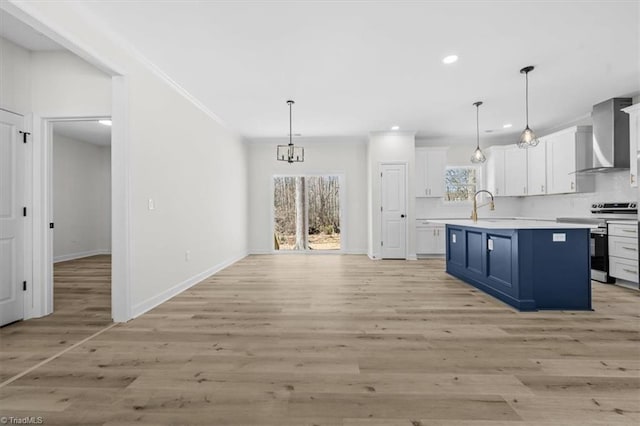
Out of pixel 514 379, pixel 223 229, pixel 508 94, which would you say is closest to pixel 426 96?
pixel 508 94

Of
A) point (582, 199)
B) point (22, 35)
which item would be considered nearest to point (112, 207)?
point (22, 35)

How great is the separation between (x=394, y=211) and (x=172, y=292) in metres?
4.73

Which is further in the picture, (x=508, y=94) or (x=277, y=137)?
(x=277, y=137)

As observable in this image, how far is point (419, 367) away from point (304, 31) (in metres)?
3.09

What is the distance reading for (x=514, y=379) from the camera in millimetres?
1910

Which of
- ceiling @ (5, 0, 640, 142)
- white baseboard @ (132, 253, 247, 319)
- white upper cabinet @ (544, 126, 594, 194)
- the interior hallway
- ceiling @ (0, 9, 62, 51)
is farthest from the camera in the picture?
white upper cabinet @ (544, 126, 594, 194)

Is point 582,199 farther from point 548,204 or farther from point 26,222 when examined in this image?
point 26,222

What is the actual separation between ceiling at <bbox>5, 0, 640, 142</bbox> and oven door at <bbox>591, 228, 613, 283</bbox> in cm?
217

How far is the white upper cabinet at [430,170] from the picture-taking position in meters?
6.77

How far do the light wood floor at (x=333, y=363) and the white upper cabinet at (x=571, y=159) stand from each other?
2.33m

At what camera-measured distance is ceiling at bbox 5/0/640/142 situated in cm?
251

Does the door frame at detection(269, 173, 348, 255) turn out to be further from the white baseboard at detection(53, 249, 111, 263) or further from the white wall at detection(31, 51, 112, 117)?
the white baseboard at detection(53, 249, 111, 263)

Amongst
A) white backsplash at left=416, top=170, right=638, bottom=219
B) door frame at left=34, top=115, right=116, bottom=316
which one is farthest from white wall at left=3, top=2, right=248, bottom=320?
white backsplash at left=416, top=170, right=638, bottom=219

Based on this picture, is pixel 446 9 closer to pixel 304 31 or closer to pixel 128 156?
pixel 304 31
